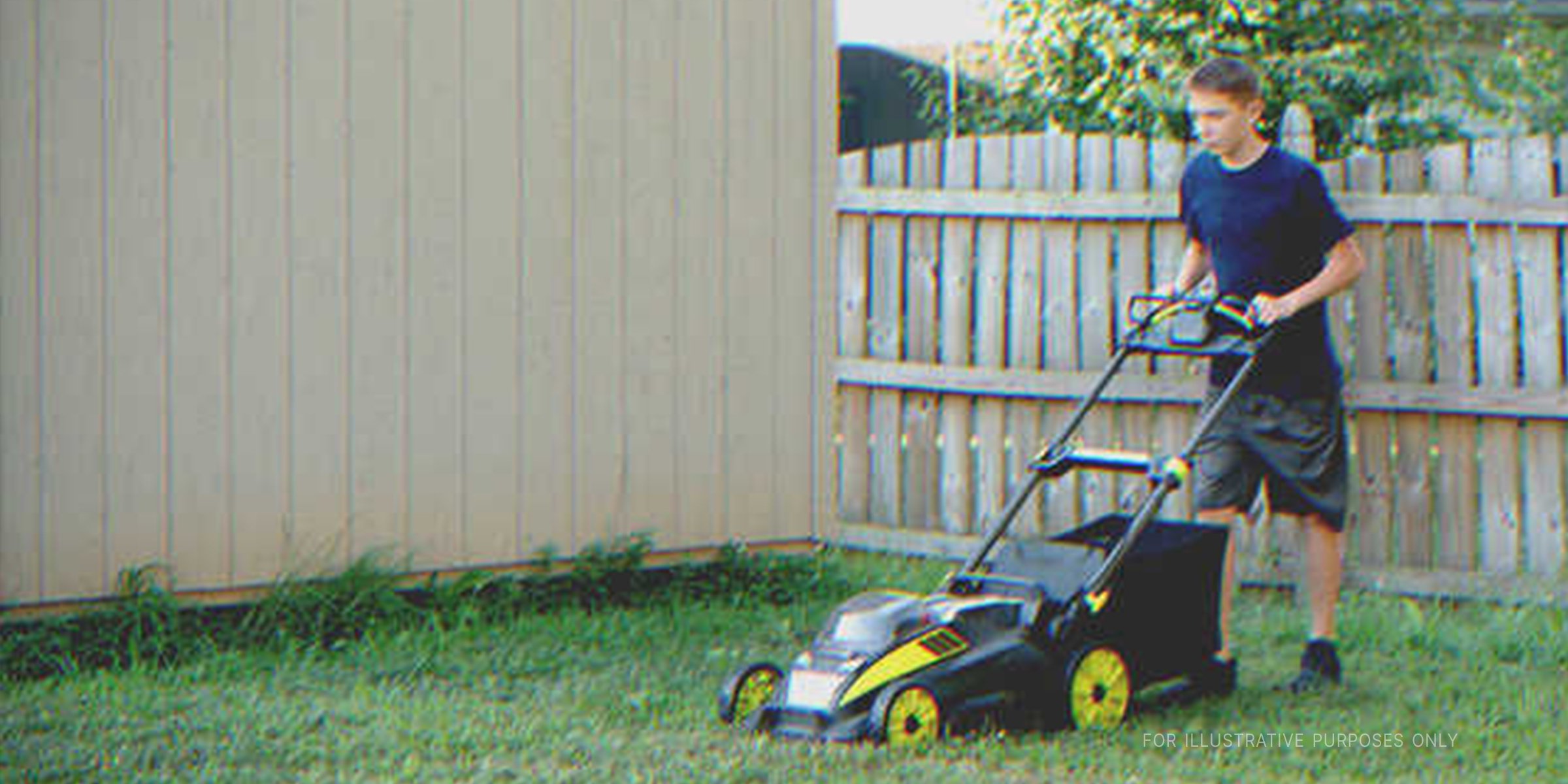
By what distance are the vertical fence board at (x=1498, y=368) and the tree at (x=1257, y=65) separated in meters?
4.05

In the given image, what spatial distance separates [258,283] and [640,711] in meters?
1.88

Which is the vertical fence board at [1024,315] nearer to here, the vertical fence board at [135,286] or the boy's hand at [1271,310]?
the boy's hand at [1271,310]

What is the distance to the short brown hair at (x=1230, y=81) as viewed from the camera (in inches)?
218

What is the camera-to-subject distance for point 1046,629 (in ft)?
16.3

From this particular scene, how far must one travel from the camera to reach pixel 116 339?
583cm

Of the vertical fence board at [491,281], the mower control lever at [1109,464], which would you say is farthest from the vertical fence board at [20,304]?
the mower control lever at [1109,464]

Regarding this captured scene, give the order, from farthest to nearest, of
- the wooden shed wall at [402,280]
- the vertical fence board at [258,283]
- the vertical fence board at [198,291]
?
the vertical fence board at [258,283] < the vertical fence board at [198,291] < the wooden shed wall at [402,280]

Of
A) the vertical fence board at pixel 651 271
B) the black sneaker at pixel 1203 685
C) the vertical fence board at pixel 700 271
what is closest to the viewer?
the black sneaker at pixel 1203 685

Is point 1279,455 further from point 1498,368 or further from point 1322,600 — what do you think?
point 1498,368

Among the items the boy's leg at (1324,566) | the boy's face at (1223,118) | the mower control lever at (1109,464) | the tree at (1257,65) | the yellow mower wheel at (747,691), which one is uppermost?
the tree at (1257,65)

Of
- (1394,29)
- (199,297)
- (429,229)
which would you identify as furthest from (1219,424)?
(1394,29)

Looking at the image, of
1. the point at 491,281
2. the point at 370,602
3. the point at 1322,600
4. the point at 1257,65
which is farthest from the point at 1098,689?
the point at 1257,65

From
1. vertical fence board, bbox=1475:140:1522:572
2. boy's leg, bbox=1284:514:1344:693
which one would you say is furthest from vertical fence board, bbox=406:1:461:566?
vertical fence board, bbox=1475:140:1522:572

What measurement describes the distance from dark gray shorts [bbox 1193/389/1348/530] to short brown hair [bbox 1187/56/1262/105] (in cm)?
83
